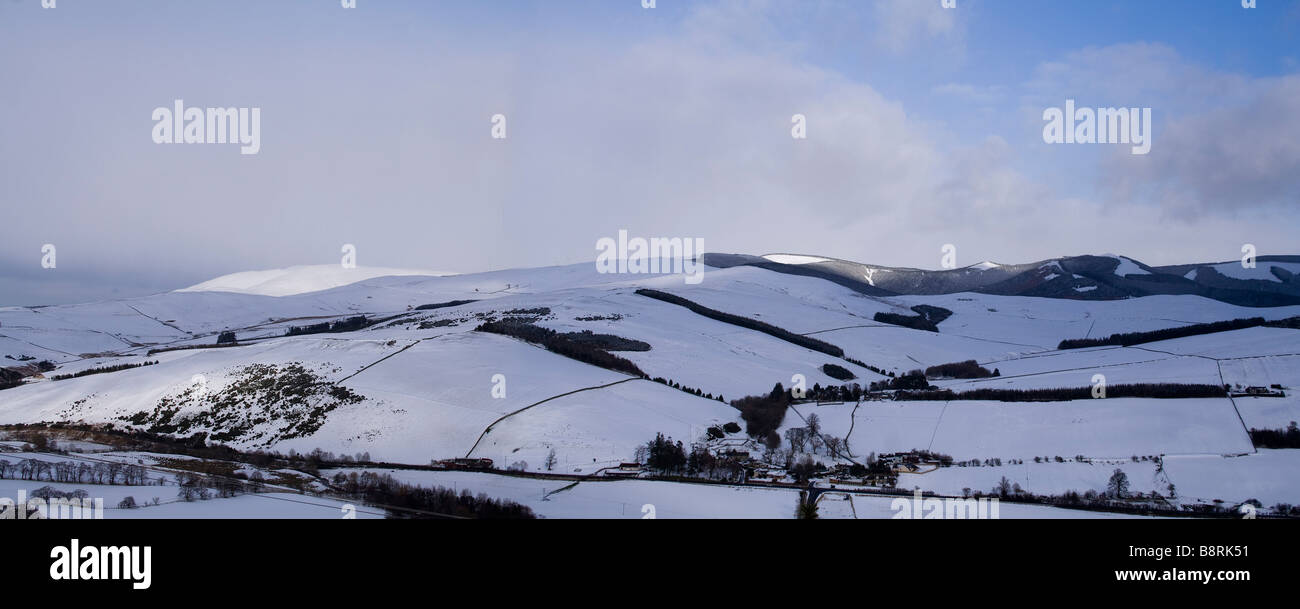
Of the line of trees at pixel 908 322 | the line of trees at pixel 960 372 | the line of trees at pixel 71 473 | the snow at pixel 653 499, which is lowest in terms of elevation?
the snow at pixel 653 499

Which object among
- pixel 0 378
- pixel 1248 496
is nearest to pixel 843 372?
pixel 1248 496

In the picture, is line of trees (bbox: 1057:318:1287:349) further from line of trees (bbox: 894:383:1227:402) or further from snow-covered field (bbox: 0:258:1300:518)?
line of trees (bbox: 894:383:1227:402)

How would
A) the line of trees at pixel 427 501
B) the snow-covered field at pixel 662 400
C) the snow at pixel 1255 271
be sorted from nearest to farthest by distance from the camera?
the line of trees at pixel 427 501 → the snow-covered field at pixel 662 400 → the snow at pixel 1255 271

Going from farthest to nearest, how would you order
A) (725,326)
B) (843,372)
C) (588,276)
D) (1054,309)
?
(588,276) → (1054,309) → (725,326) → (843,372)

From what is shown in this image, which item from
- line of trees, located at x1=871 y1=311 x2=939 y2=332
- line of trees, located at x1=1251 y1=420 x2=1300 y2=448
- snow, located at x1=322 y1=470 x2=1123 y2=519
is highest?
line of trees, located at x1=871 y1=311 x2=939 y2=332

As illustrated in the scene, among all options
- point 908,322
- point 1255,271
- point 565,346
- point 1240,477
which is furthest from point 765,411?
point 1255,271

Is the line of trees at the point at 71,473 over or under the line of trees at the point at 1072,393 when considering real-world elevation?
under

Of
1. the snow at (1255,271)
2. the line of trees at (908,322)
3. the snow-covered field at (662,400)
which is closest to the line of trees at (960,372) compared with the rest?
the snow-covered field at (662,400)

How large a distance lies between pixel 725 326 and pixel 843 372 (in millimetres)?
25764

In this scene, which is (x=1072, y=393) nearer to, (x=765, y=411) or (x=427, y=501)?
(x=765, y=411)

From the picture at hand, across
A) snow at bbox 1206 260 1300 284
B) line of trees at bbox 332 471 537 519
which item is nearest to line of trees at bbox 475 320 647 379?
line of trees at bbox 332 471 537 519

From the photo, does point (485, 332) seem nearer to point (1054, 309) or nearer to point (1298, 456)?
point (1298, 456)

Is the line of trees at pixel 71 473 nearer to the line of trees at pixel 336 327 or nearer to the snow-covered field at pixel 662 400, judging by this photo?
the snow-covered field at pixel 662 400

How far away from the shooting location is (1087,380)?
69812 mm
